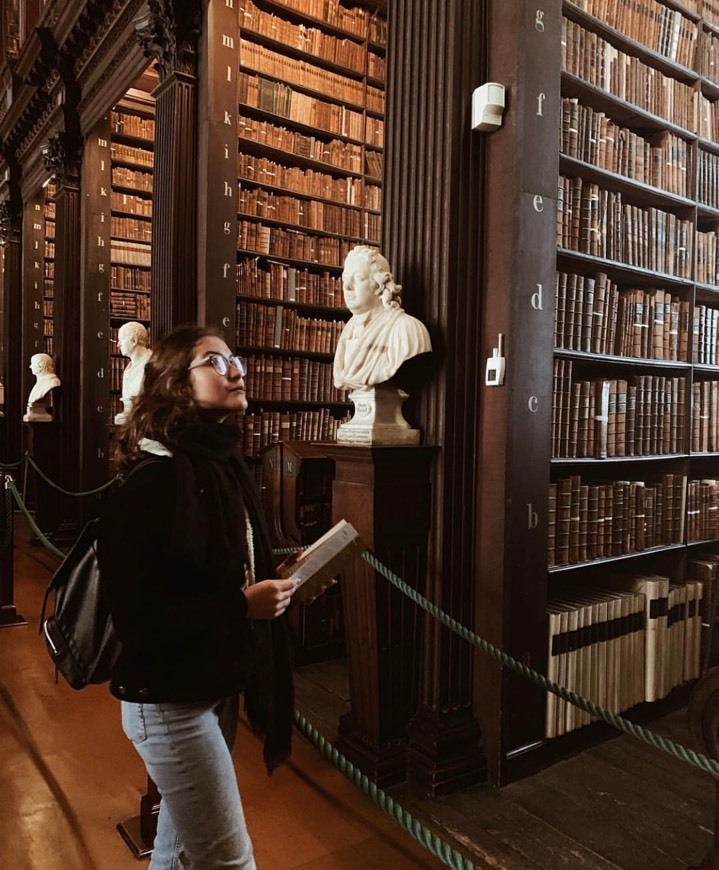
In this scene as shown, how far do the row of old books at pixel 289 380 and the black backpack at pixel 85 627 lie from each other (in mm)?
2967

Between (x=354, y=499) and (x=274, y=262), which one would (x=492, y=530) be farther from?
(x=274, y=262)

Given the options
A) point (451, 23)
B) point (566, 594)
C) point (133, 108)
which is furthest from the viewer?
point (133, 108)

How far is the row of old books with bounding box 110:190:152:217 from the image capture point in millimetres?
5797

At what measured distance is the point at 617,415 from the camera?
109 inches

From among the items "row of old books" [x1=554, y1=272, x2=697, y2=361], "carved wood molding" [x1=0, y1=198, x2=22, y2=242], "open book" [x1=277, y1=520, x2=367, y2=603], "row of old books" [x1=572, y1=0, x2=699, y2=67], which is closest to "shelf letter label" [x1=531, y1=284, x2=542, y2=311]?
"row of old books" [x1=554, y1=272, x2=697, y2=361]

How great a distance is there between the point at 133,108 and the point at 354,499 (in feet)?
15.5

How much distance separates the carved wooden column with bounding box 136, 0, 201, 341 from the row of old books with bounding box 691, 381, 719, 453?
8.47 ft

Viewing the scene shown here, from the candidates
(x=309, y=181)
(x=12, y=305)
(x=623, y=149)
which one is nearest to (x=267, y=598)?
(x=623, y=149)

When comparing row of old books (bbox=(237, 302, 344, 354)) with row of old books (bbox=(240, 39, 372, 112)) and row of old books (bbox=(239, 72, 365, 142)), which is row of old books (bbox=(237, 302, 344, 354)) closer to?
row of old books (bbox=(239, 72, 365, 142))

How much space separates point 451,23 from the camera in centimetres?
229

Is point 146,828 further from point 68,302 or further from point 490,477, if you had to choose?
point 68,302

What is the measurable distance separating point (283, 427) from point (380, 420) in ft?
6.86

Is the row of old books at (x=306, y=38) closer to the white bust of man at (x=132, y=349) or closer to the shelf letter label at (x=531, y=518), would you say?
the white bust of man at (x=132, y=349)

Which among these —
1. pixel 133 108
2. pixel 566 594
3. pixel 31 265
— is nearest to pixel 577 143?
pixel 566 594
